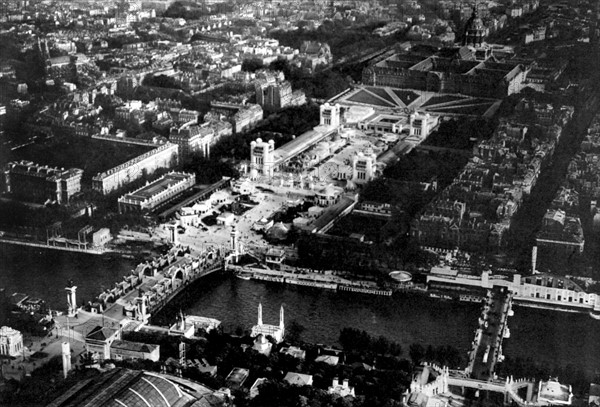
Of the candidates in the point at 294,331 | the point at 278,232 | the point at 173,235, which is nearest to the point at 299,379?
the point at 294,331

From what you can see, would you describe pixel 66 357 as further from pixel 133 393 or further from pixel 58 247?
pixel 58 247

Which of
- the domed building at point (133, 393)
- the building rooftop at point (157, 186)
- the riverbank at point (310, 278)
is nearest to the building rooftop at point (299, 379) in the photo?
the domed building at point (133, 393)

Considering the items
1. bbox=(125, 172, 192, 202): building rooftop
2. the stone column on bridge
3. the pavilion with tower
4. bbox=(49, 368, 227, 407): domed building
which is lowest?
the stone column on bridge

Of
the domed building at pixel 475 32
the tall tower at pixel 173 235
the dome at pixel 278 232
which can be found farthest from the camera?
the domed building at pixel 475 32

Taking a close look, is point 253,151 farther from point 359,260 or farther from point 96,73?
point 96,73

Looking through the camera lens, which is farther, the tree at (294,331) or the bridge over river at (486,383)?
the tree at (294,331)

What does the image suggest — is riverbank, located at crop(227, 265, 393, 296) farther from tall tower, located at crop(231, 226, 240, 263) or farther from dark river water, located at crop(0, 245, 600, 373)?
tall tower, located at crop(231, 226, 240, 263)

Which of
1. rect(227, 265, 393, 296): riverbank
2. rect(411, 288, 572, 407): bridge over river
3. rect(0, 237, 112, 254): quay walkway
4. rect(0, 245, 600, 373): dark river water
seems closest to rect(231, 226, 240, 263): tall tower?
rect(227, 265, 393, 296): riverbank

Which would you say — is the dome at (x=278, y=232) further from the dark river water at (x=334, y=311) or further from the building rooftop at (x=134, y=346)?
the building rooftop at (x=134, y=346)
